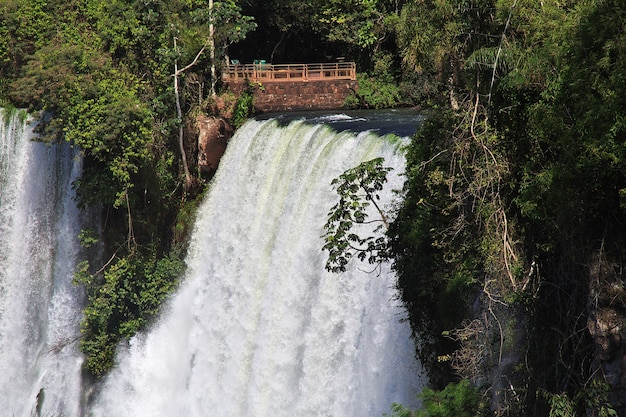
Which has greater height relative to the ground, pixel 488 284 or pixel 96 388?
pixel 488 284

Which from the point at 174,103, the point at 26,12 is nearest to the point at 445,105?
the point at 174,103

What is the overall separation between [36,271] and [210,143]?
17.9 ft

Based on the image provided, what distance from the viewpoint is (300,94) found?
28.9 m

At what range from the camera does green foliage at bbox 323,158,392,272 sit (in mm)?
15734

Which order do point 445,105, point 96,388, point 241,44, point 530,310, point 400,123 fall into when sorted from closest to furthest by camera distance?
point 530,310
point 445,105
point 400,123
point 96,388
point 241,44

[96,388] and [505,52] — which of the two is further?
[96,388]

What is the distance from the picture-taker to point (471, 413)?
1361 centimetres

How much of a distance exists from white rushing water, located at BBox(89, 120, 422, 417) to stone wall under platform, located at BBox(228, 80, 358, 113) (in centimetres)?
309

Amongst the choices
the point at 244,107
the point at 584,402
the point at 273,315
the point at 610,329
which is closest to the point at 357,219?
the point at 273,315

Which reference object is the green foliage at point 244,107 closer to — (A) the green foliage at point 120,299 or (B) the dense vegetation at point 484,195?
(B) the dense vegetation at point 484,195

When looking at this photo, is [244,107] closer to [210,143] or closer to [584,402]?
[210,143]

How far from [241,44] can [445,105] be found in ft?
63.4

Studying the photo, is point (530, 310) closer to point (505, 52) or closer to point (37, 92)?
point (505, 52)

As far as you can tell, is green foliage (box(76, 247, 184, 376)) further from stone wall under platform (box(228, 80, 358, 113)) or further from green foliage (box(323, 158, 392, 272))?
green foliage (box(323, 158, 392, 272))
